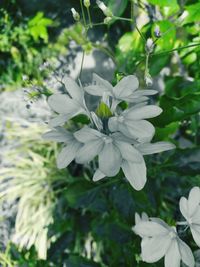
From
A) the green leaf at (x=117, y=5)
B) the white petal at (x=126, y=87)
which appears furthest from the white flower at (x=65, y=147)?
the green leaf at (x=117, y=5)

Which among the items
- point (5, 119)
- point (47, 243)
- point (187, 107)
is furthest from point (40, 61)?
point (187, 107)

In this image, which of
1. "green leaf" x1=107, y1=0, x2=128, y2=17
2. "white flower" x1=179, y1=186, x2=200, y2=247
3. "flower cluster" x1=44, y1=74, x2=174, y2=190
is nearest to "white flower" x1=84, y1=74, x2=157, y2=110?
"flower cluster" x1=44, y1=74, x2=174, y2=190

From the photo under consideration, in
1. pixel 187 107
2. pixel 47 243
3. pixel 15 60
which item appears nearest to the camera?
pixel 187 107

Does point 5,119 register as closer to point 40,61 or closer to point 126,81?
point 40,61

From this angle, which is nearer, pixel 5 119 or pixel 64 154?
pixel 64 154

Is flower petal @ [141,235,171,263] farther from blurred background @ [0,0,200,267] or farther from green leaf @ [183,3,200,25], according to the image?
green leaf @ [183,3,200,25]
